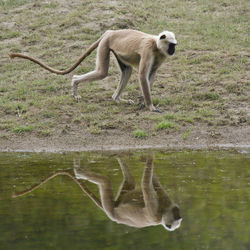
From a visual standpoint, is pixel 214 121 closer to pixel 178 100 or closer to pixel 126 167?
pixel 178 100

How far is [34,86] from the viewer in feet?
42.8

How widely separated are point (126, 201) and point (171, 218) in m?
0.83

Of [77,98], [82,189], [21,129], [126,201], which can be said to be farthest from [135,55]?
[126,201]

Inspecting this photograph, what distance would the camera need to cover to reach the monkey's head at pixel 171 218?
5.70 m

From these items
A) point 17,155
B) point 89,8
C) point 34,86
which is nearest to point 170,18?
point 89,8

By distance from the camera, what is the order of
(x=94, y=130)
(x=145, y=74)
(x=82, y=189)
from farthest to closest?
(x=145, y=74), (x=94, y=130), (x=82, y=189)

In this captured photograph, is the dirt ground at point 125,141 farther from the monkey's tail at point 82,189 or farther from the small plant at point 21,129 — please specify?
the monkey's tail at point 82,189

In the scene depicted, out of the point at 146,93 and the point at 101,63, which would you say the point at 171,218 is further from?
the point at 101,63

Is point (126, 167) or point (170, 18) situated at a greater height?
point (126, 167)

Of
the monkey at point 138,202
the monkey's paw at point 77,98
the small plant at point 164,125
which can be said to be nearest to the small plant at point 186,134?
the small plant at point 164,125

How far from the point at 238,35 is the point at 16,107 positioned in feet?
21.1

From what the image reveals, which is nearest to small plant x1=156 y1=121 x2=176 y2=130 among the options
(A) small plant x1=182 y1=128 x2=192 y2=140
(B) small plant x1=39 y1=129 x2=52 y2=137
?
(A) small plant x1=182 y1=128 x2=192 y2=140

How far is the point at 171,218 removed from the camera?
5.96 meters

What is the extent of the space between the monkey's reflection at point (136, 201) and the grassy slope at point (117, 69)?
2869 millimetres
